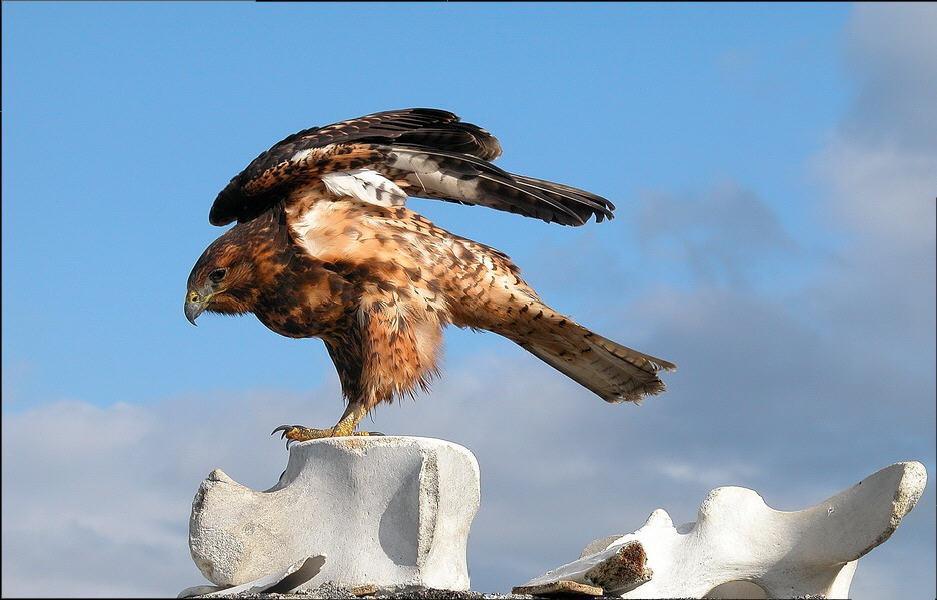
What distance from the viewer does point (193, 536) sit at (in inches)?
230

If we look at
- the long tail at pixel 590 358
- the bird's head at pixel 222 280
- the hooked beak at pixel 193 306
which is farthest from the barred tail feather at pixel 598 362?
the hooked beak at pixel 193 306

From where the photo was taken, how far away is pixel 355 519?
574cm

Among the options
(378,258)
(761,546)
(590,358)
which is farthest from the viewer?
(590,358)

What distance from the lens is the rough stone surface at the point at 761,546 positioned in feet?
19.4

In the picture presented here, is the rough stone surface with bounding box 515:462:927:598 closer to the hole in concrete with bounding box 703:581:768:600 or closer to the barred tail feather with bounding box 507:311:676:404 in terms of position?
the hole in concrete with bounding box 703:581:768:600

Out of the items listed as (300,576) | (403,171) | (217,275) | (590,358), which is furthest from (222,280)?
(590,358)

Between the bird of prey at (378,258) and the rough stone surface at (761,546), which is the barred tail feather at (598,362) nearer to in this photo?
the bird of prey at (378,258)

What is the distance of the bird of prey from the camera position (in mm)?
6227

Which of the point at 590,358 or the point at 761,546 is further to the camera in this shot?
the point at 590,358

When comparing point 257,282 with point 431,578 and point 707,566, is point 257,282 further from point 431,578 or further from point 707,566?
point 707,566

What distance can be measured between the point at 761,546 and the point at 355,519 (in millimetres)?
2664

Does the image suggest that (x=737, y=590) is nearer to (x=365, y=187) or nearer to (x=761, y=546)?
(x=761, y=546)

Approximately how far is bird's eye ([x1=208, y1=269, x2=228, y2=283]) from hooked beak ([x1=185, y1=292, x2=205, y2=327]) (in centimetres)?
18

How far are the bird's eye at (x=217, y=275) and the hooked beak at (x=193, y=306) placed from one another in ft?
0.58
